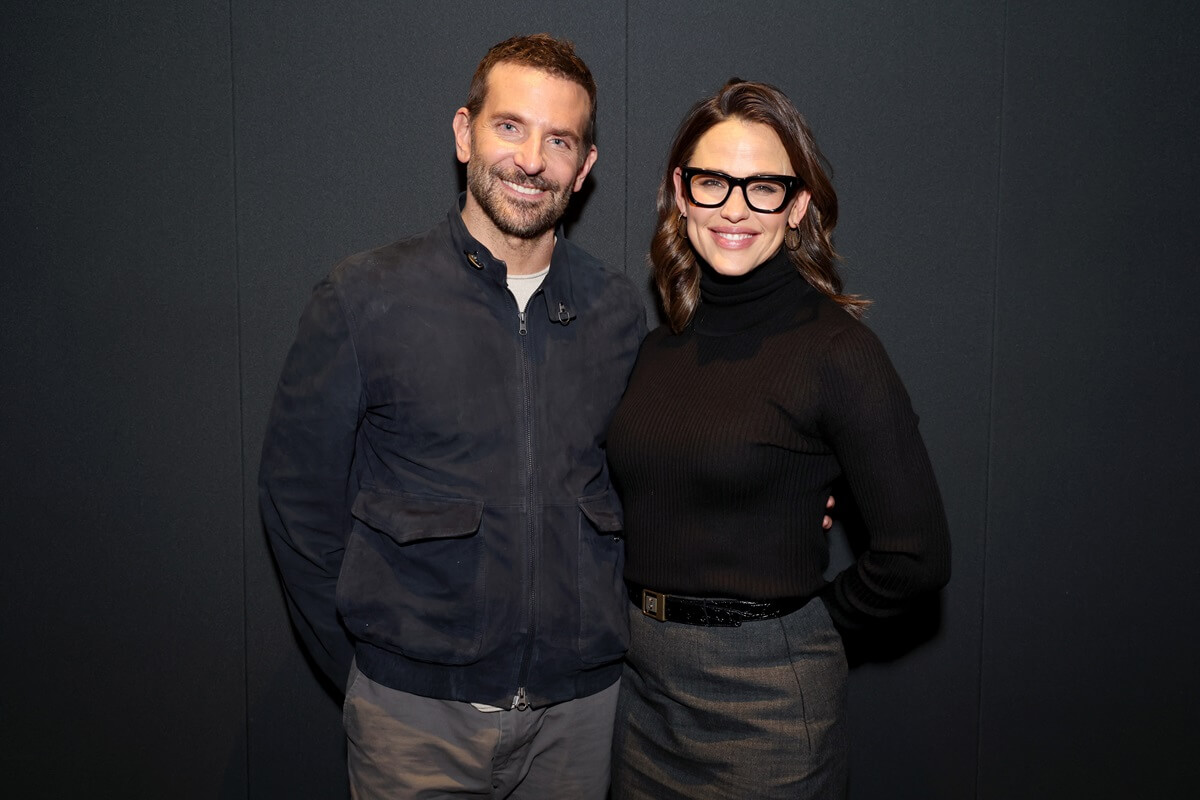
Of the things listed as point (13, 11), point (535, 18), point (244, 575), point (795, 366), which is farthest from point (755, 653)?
point (13, 11)

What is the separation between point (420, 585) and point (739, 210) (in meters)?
0.99

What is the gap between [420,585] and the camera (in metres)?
1.77

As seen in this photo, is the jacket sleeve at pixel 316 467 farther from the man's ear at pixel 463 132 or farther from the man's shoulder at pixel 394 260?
the man's ear at pixel 463 132

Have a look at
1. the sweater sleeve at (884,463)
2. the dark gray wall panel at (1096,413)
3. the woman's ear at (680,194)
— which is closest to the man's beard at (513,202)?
the woman's ear at (680,194)

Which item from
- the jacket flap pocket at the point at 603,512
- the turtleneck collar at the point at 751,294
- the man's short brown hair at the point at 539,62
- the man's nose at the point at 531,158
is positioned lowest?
the jacket flap pocket at the point at 603,512

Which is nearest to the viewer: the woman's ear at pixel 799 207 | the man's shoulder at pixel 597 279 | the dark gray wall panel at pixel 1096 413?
the woman's ear at pixel 799 207

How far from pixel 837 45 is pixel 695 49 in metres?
0.37

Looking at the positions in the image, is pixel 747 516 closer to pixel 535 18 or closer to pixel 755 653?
pixel 755 653

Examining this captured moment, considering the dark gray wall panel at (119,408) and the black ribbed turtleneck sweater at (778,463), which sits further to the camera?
the dark gray wall panel at (119,408)

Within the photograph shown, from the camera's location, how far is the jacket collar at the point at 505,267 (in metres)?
1.83

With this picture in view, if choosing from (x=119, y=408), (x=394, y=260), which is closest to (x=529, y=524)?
(x=394, y=260)

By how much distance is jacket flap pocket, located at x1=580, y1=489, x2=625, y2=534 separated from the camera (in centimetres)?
183

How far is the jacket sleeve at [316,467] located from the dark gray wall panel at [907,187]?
89 cm

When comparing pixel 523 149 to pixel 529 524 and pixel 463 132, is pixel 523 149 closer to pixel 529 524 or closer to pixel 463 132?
pixel 463 132
